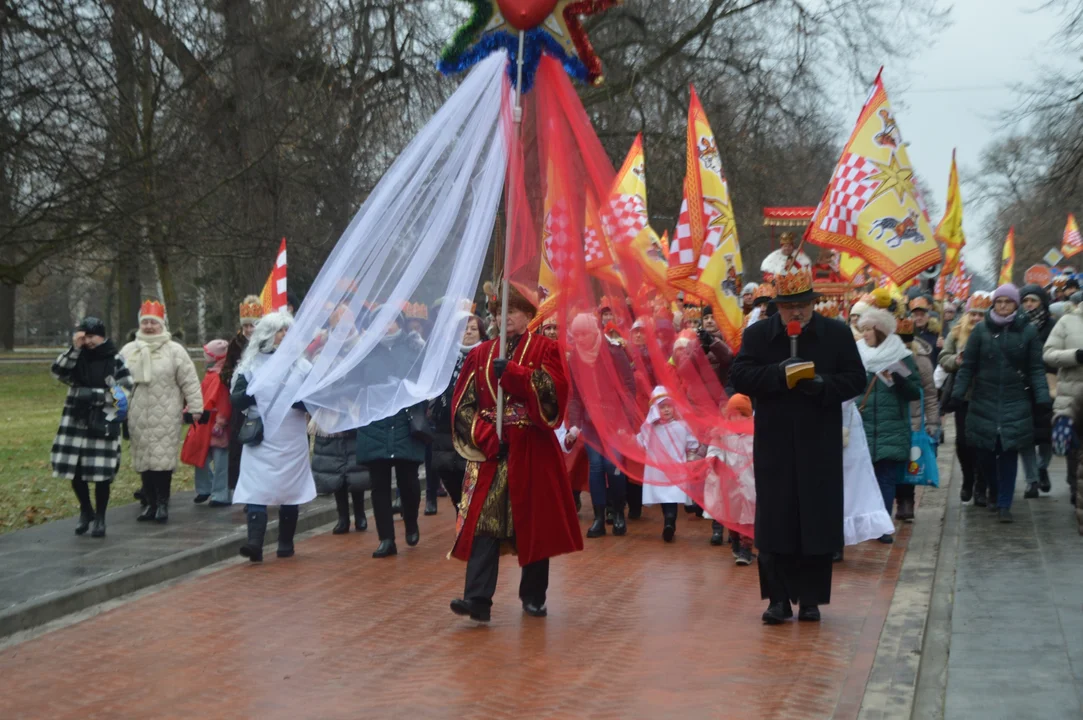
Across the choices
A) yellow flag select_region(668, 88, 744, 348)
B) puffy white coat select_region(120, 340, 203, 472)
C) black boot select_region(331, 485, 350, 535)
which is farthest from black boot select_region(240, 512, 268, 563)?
yellow flag select_region(668, 88, 744, 348)

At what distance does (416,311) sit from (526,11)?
1841mm

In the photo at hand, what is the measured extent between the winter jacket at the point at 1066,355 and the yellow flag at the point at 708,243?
2697 mm

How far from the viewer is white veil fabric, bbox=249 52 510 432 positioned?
725 centimetres

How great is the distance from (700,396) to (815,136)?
18.9 m

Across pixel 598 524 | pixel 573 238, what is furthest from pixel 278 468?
pixel 573 238

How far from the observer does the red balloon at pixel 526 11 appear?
757 cm

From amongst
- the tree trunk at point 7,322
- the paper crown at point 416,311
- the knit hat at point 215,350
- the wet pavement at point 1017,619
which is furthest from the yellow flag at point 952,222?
the tree trunk at point 7,322

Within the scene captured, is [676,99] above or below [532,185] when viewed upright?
above

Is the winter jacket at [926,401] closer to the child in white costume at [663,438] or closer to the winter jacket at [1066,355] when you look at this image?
the winter jacket at [1066,355]

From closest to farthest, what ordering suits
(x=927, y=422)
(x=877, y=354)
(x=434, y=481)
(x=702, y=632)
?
(x=702, y=632)
(x=877, y=354)
(x=927, y=422)
(x=434, y=481)

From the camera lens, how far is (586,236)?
25.5 ft

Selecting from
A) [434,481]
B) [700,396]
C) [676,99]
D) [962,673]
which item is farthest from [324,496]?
[676,99]

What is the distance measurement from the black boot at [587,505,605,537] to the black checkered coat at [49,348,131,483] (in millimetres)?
3948

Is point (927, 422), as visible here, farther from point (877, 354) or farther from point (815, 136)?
point (815, 136)
